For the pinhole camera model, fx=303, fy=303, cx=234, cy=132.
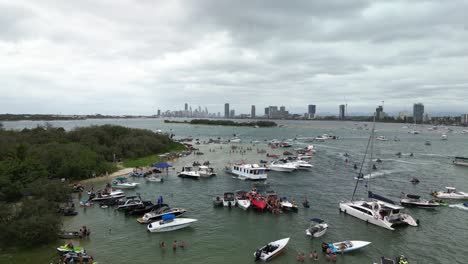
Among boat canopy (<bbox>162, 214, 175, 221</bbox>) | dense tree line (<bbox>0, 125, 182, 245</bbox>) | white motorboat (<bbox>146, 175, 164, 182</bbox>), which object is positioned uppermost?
dense tree line (<bbox>0, 125, 182, 245</bbox>)

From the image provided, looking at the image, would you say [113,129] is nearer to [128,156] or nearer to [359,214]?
[128,156]

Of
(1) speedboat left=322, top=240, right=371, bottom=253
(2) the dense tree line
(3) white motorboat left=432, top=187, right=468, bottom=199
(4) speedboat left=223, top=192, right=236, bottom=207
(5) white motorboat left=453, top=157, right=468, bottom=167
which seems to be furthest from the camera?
(5) white motorboat left=453, top=157, right=468, bottom=167

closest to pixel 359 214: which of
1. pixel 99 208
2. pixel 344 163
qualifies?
pixel 99 208

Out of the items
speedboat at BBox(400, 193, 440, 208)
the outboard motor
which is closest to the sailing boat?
speedboat at BBox(400, 193, 440, 208)

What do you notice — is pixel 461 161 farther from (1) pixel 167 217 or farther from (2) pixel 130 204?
(2) pixel 130 204

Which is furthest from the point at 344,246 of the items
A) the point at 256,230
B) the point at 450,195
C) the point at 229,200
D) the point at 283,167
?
the point at 283,167

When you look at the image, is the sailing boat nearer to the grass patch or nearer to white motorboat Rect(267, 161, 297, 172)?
white motorboat Rect(267, 161, 297, 172)
